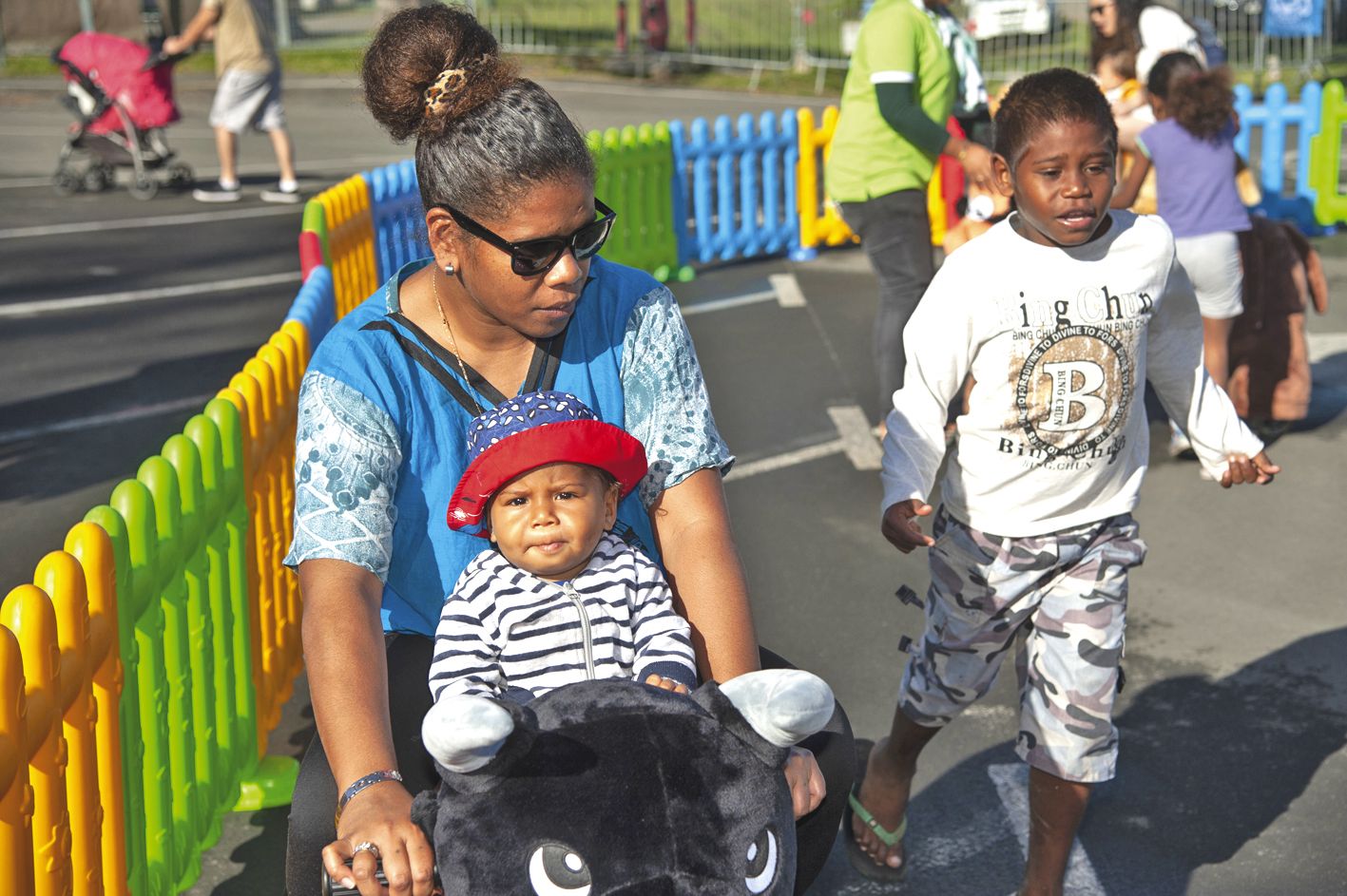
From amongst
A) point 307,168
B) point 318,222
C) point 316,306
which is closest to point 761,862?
point 316,306

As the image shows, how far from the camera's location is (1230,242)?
7.16 m

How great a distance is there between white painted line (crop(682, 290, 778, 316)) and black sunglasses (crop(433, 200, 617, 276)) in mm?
7667

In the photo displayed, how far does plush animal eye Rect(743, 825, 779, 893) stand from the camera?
2.20 meters

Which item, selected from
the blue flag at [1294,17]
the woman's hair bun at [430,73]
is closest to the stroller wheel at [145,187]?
the woman's hair bun at [430,73]

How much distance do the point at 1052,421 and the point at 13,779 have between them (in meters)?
2.33

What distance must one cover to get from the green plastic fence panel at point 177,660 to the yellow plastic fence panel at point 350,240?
145 inches

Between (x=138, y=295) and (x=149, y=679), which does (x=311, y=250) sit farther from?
(x=138, y=295)

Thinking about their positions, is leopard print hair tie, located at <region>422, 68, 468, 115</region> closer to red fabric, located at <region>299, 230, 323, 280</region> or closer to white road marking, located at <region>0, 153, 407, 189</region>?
red fabric, located at <region>299, 230, 323, 280</region>

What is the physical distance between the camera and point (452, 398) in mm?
2904

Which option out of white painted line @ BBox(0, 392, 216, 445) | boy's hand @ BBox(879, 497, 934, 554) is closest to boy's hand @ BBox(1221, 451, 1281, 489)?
boy's hand @ BBox(879, 497, 934, 554)

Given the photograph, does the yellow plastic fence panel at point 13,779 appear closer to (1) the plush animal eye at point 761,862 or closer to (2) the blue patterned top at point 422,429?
(2) the blue patterned top at point 422,429

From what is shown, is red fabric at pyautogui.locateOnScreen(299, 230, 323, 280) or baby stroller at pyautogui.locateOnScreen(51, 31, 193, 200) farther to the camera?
baby stroller at pyautogui.locateOnScreen(51, 31, 193, 200)

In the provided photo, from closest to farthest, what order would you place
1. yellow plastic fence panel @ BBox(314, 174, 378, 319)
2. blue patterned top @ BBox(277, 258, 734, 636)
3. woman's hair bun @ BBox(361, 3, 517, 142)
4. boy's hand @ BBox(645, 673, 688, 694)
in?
boy's hand @ BBox(645, 673, 688, 694), blue patterned top @ BBox(277, 258, 734, 636), woman's hair bun @ BBox(361, 3, 517, 142), yellow plastic fence panel @ BBox(314, 174, 378, 319)

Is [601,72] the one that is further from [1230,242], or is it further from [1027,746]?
[1027,746]
